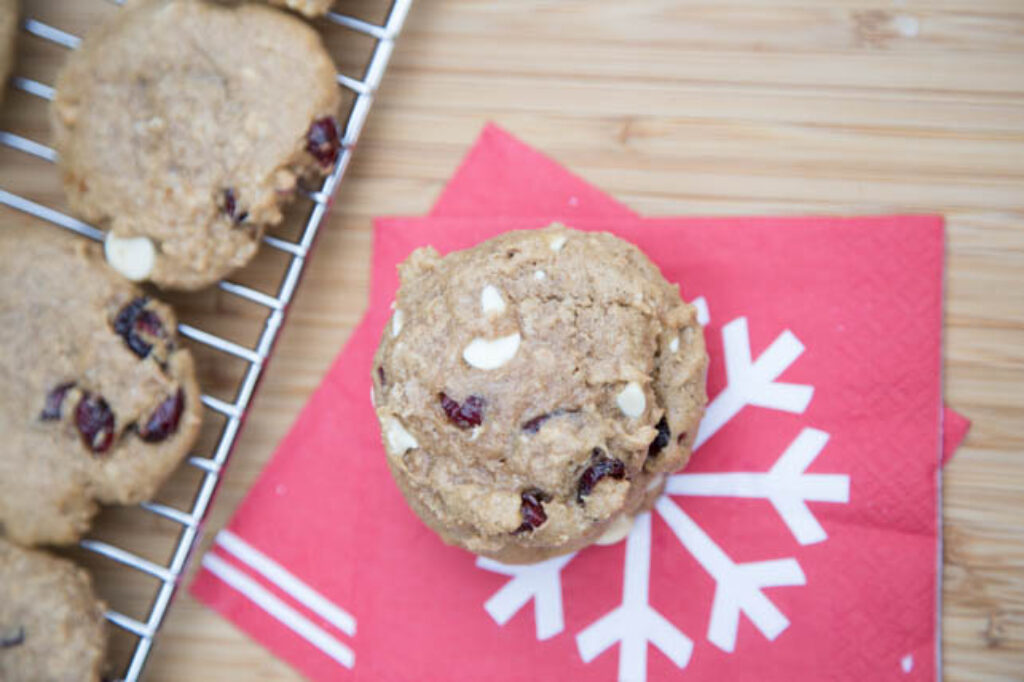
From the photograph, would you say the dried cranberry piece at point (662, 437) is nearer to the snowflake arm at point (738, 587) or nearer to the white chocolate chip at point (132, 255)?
the snowflake arm at point (738, 587)

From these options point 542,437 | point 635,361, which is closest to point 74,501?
point 542,437

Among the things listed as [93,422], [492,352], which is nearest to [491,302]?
[492,352]

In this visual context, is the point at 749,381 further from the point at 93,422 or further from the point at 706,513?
the point at 93,422

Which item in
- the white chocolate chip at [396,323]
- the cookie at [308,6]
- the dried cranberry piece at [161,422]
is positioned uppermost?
the cookie at [308,6]

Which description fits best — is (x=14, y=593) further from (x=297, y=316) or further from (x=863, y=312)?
(x=863, y=312)

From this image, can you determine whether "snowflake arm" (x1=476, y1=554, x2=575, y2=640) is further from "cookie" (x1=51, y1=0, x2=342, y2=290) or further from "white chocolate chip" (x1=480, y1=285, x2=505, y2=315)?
"cookie" (x1=51, y1=0, x2=342, y2=290)

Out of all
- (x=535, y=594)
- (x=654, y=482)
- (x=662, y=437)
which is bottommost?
(x=535, y=594)

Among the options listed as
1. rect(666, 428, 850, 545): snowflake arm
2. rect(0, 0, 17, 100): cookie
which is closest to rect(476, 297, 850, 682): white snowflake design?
rect(666, 428, 850, 545): snowflake arm

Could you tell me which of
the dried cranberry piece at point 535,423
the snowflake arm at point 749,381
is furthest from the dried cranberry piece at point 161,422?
the snowflake arm at point 749,381
